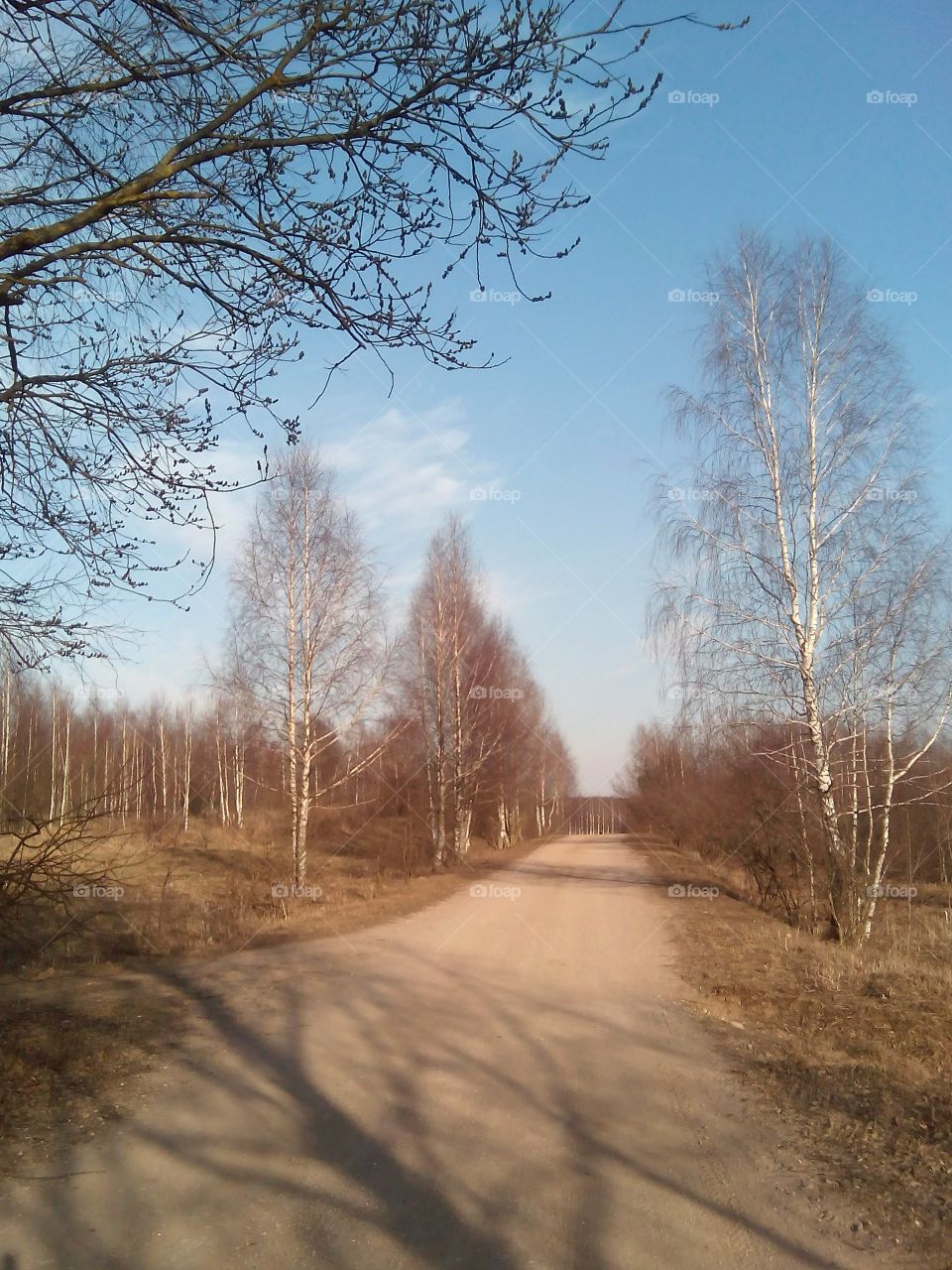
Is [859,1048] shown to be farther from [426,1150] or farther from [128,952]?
[128,952]

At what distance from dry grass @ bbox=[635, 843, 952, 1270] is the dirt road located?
0.38 m

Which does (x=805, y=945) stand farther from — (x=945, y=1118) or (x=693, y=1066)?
(x=945, y=1118)

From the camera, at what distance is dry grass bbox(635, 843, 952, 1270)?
4.86 meters

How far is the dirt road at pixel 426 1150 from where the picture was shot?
13.7ft

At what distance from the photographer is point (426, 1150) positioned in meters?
5.30

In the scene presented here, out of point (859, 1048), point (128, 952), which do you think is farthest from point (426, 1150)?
point (128, 952)

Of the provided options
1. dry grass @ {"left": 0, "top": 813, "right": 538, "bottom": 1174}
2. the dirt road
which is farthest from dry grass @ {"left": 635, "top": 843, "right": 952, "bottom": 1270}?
dry grass @ {"left": 0, "top": 813, "right": 538, "bottom": 1174}

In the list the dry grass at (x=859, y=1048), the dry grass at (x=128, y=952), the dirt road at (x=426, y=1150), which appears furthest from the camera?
the dry grass at (x=128, y=952)

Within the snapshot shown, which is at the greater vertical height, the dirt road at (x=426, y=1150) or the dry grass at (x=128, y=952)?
the dry grass at (x=128, y=952)

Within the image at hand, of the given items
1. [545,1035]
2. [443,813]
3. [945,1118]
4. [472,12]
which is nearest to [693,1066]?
[545,1035]

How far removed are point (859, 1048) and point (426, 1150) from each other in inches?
164

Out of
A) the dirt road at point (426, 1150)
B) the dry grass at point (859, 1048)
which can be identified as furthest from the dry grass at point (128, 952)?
the dry grass at point (859, 1048)

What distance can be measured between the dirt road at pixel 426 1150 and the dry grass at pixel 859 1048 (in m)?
0.38

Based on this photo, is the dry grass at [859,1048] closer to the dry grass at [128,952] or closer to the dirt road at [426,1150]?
the dirt road at [426,1150]
